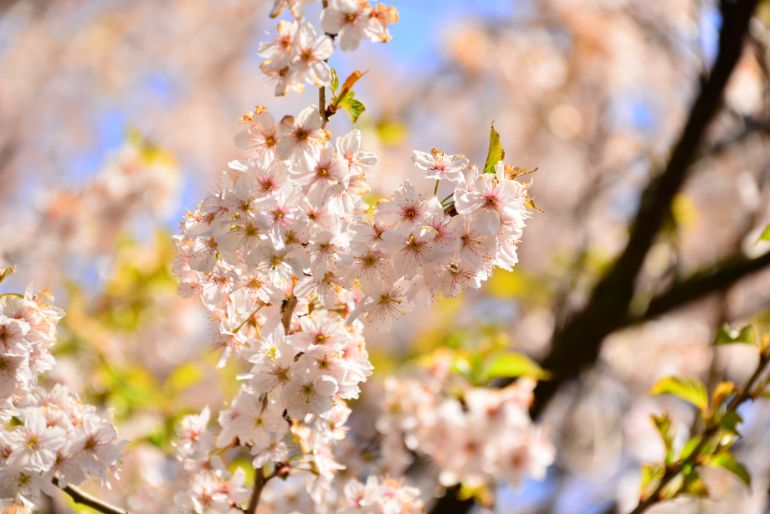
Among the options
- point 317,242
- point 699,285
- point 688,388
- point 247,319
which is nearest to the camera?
point 317,242

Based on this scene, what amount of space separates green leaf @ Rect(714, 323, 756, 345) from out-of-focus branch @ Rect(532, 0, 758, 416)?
0.95m

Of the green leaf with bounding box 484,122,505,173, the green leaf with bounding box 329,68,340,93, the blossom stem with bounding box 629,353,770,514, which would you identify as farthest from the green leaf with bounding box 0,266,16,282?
the blossom stem with bounding box 629,353,770,514

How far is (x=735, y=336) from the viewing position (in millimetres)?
1259

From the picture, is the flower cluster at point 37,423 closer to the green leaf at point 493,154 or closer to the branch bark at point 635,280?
the green leaf at point 493,154

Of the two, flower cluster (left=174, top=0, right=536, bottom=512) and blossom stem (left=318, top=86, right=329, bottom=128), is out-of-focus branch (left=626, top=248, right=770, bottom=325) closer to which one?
flower cluster (left=174, top=0, right=536, bottom=512)

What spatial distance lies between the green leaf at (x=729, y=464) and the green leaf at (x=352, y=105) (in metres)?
0.84

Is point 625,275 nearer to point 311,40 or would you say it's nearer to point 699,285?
point 699,285

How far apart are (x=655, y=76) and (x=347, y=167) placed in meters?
5.33

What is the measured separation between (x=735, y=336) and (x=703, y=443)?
18 centimetres

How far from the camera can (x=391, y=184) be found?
3332 millimetres

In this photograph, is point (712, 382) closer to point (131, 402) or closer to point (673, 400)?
point (131, 402)

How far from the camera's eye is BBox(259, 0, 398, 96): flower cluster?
0.93 metres

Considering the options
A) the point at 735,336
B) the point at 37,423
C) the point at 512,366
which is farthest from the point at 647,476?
the point at 37,423

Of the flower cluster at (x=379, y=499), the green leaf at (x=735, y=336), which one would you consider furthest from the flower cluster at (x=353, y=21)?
the green leaf at (x=735, y=336)
